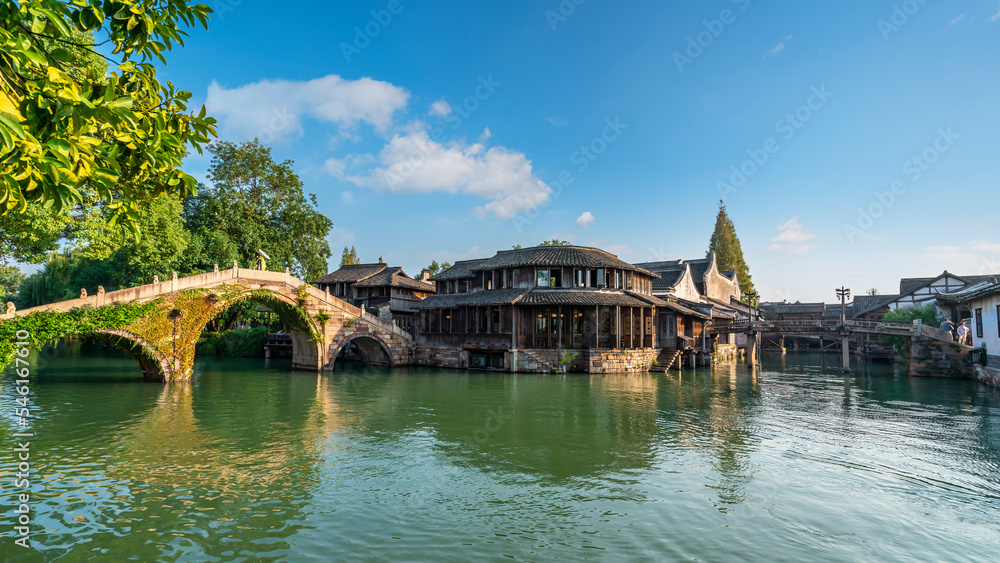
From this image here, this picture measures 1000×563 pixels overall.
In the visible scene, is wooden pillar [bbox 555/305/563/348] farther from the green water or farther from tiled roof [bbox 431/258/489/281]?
the green water

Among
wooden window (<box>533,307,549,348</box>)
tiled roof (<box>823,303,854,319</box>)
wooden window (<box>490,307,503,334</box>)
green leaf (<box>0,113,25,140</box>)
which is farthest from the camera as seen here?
tiled roof (<box>823,303,854,319</box>)

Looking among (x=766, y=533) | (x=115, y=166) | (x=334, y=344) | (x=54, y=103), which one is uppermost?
(x=54, y=103)

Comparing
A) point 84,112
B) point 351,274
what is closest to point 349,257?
point 351,274

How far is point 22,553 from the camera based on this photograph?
7637mm

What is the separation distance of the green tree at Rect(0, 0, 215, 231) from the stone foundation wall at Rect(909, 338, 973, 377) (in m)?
38.6

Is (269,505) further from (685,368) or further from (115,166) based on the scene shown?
(685,368)

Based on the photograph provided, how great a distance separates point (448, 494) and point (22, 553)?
670cm

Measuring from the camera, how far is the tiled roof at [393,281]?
4666 centimetres

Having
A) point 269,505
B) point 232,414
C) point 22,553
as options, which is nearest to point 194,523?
point 269,505

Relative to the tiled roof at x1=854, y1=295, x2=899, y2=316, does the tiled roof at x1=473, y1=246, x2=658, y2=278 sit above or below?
above

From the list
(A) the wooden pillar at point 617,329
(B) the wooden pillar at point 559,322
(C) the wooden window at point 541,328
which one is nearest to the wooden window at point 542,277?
(C) the wooden window at point 541,328

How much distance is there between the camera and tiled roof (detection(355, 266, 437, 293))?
153 feet

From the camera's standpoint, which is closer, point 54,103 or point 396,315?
point 54,103

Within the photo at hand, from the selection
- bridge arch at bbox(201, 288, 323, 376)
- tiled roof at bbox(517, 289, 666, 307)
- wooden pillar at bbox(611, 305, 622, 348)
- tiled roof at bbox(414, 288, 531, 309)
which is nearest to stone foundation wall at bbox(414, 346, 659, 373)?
wooden pillar at bbox(611, 305, 622, 348)
